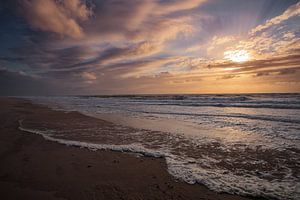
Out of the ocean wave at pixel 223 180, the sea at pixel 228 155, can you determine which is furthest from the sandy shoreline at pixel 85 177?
the sea at pixel 228 155

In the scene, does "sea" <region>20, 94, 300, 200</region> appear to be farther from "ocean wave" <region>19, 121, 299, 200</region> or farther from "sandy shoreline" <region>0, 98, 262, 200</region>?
"sandy shoreline" <region>0, 98, 262, 200</region>

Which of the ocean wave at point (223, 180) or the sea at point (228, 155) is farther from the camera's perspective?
the sea at point (228, 155)

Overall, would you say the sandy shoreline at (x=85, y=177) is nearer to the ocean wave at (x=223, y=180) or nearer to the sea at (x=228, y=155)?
the ocean wave at (x=223, y=180)

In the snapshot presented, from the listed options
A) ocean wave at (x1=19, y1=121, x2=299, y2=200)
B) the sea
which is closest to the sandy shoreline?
ocean wave at (x1=19, y1=121, x2=299, y2=200)

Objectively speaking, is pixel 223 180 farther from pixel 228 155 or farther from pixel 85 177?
pixel 85 177

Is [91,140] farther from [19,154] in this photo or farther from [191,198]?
[191,198]

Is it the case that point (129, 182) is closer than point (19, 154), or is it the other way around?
point (129, 182)

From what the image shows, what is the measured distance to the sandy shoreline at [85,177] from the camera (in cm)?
364

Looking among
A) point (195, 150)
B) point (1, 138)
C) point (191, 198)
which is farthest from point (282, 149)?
point (1, 138)

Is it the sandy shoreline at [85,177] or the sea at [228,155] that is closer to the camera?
the sandy shoreline at [85,177]

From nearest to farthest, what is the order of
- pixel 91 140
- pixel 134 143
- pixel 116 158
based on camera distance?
pixel 116 158 < pixel 134 143 < pixel 91 140

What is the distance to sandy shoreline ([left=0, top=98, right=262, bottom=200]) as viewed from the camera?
143 inches

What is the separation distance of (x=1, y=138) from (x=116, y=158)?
16.9 feet

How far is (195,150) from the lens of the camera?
6344 mm
